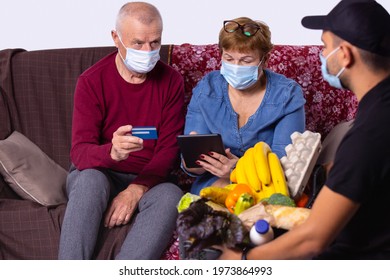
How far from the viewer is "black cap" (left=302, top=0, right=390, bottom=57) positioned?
1985mm

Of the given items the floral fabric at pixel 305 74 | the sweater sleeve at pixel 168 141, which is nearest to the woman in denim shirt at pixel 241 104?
the sweater sleeve at pixel 168 141

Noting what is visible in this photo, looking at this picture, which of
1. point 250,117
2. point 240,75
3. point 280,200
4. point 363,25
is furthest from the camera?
point 250,117

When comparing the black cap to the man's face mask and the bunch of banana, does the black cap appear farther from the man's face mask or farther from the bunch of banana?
the man's face mask

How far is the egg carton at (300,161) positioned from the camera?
2.48 metres

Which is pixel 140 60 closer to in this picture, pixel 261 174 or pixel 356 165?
pixel 261 174

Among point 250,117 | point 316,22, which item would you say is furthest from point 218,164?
point 316,22

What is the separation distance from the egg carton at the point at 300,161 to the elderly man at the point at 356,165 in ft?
1.31

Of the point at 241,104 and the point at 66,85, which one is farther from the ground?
the point at 241,104

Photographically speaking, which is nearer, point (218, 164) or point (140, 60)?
point (218, 164)

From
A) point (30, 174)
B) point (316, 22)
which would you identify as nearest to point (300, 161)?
point (316, 22)

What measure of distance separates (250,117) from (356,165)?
1142 millimetres

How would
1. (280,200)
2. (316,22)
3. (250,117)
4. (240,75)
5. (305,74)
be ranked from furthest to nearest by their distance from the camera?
1. (305,74)
2. (250,117)
3. (240,75)
4. (280,200)
5. (316,22)

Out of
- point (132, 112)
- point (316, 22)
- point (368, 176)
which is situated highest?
point (316, 22)

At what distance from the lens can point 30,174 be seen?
320 centimetres
